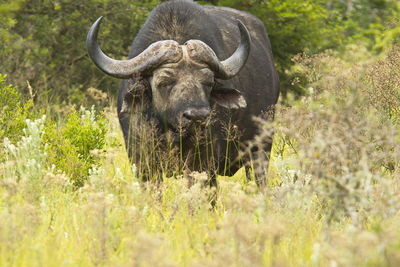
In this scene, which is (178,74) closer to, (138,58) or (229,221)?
(138,58)

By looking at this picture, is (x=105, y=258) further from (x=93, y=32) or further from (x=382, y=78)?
(x=382, y=78)

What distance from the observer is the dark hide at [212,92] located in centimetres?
648

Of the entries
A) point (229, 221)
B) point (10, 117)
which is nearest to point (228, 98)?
point (10, 117)

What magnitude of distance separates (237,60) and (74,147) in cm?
176

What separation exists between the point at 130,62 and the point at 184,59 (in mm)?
499

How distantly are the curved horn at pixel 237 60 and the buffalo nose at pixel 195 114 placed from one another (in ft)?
3.09

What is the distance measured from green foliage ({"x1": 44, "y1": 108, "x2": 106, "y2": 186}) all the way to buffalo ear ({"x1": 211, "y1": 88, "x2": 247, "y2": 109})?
50.7 inches

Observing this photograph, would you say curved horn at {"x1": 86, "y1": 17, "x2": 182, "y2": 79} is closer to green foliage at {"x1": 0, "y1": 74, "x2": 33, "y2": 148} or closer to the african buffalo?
the african buffalo

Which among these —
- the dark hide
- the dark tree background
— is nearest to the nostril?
the dark hide

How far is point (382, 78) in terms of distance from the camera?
715 centimetres

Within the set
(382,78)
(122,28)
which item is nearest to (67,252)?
(382,78)

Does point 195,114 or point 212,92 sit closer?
point 195,114

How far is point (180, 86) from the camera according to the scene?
6.15 meters

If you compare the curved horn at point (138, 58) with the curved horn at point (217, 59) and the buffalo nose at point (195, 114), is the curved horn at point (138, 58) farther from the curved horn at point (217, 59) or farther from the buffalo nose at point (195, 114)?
the buffalo nose at point (195, 114)
